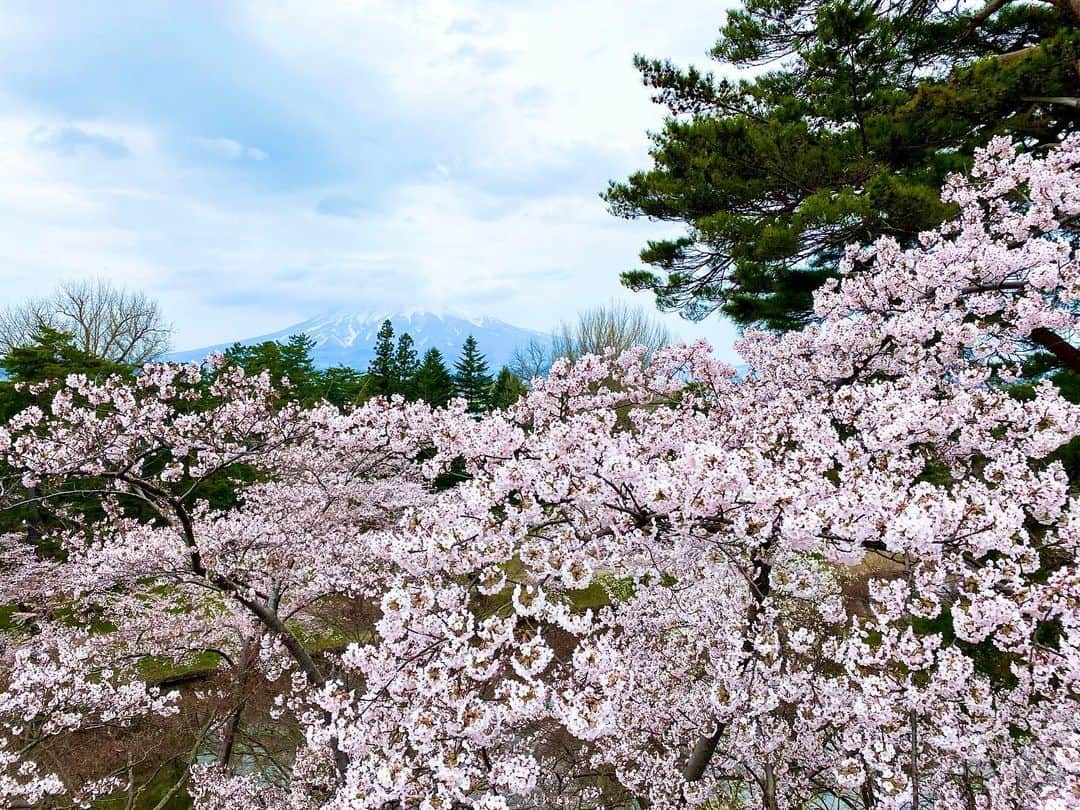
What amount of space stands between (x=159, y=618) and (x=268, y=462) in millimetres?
4777

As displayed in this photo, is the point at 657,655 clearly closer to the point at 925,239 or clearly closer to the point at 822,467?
the point at 822,467

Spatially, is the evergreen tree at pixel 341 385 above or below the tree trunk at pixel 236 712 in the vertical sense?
above

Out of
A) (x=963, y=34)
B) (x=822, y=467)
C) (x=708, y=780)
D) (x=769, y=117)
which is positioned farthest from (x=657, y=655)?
(x=963, y=34)

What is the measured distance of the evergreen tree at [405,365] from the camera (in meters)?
28.2

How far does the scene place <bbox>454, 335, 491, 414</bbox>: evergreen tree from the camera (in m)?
29.3

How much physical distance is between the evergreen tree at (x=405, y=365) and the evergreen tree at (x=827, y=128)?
68.9ft

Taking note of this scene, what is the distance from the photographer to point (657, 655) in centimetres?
516

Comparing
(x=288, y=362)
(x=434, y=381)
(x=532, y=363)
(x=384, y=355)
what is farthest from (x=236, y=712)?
(x=532, y=363)

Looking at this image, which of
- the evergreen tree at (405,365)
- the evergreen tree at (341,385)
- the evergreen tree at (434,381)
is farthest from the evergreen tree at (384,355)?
the evergreen tree at (434,381)

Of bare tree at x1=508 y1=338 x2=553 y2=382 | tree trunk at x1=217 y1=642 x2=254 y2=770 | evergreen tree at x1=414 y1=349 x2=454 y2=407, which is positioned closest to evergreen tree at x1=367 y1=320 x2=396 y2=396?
evergreen tree at x1=414 y1=349 x2=454 y2=407

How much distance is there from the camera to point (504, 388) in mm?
28953

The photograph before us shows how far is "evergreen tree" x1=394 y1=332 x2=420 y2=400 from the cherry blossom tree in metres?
20.7

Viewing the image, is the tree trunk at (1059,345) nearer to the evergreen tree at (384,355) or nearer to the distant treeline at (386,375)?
the distant treeline at (386,375)

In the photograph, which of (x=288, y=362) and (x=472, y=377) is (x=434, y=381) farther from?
(x=288, y=362)
